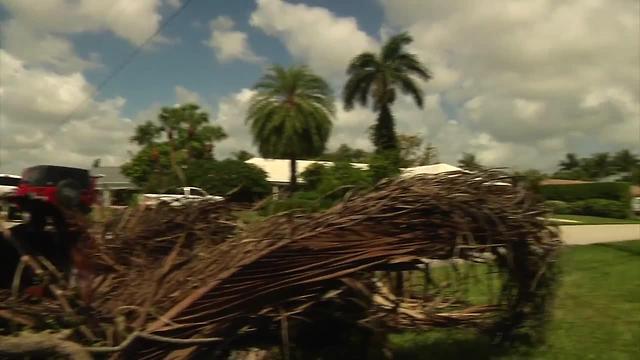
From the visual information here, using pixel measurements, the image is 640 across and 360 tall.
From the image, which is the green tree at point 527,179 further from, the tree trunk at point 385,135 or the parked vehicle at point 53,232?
the tree trunk at point 385,135

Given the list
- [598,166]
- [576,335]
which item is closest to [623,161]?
[598,166]

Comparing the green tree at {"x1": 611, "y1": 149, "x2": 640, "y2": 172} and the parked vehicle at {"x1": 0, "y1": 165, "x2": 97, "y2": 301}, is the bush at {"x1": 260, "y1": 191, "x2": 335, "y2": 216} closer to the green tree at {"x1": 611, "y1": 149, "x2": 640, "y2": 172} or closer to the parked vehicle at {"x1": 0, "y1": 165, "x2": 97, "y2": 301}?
the parked vehicle at {"x1": 0, "y1": 165, "x2": 97, "y2": 301}

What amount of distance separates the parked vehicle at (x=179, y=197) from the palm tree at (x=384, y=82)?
1632 inches

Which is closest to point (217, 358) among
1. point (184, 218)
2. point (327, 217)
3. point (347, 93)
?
point (327, 217)

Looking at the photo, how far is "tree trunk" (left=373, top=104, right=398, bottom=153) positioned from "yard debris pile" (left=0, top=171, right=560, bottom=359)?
41.0 metres

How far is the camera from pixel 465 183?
442 cm

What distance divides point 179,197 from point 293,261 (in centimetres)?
152

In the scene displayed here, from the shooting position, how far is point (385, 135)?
46.2m

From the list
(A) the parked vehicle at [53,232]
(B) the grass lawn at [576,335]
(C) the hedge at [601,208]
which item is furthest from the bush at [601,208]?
(A) the parked vehicle at [53,232]

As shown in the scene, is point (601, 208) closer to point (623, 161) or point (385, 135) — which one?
point (385, 135)

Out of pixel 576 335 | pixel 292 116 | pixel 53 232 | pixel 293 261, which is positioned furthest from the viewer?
pixel 292 116

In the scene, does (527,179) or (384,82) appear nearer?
(527,179)

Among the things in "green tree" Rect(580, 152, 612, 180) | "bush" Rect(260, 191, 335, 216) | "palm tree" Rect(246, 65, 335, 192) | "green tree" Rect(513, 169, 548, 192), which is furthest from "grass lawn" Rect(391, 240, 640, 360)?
"green tree" Rect(580, 152, 612, 180)

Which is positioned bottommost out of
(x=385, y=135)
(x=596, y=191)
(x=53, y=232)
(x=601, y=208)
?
(x=601, y=208)
